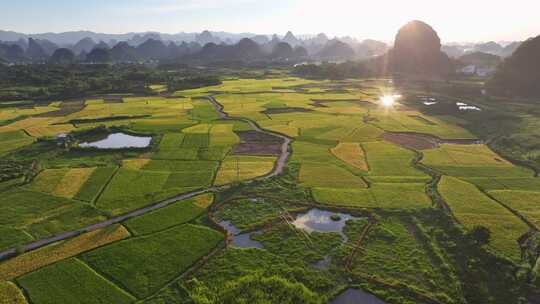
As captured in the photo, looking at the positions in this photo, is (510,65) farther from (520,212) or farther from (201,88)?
(201,88)

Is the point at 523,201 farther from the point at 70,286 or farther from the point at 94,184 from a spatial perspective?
the point at 94,184

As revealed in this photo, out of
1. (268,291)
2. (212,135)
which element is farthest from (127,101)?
(268,291)

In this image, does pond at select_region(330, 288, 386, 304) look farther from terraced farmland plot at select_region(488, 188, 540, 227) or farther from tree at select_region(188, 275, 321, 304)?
terraced farmland plot at select_region(488, 188, 540, 227)

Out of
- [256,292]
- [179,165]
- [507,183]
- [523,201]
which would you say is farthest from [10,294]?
[507,183]

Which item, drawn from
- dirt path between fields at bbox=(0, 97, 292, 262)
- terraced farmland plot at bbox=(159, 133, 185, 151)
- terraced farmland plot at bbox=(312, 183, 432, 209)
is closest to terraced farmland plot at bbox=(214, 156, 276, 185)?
dirt path between fields at bbox=(0, 97, 292, 262)

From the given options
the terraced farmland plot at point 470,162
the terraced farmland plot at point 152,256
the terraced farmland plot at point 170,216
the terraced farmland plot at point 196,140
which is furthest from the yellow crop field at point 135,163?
the terraced farmland plot at point 470,162

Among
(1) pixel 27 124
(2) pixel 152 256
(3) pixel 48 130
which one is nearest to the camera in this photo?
(2) pixel 152 256

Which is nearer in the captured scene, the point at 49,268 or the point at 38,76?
the point at 49,268
